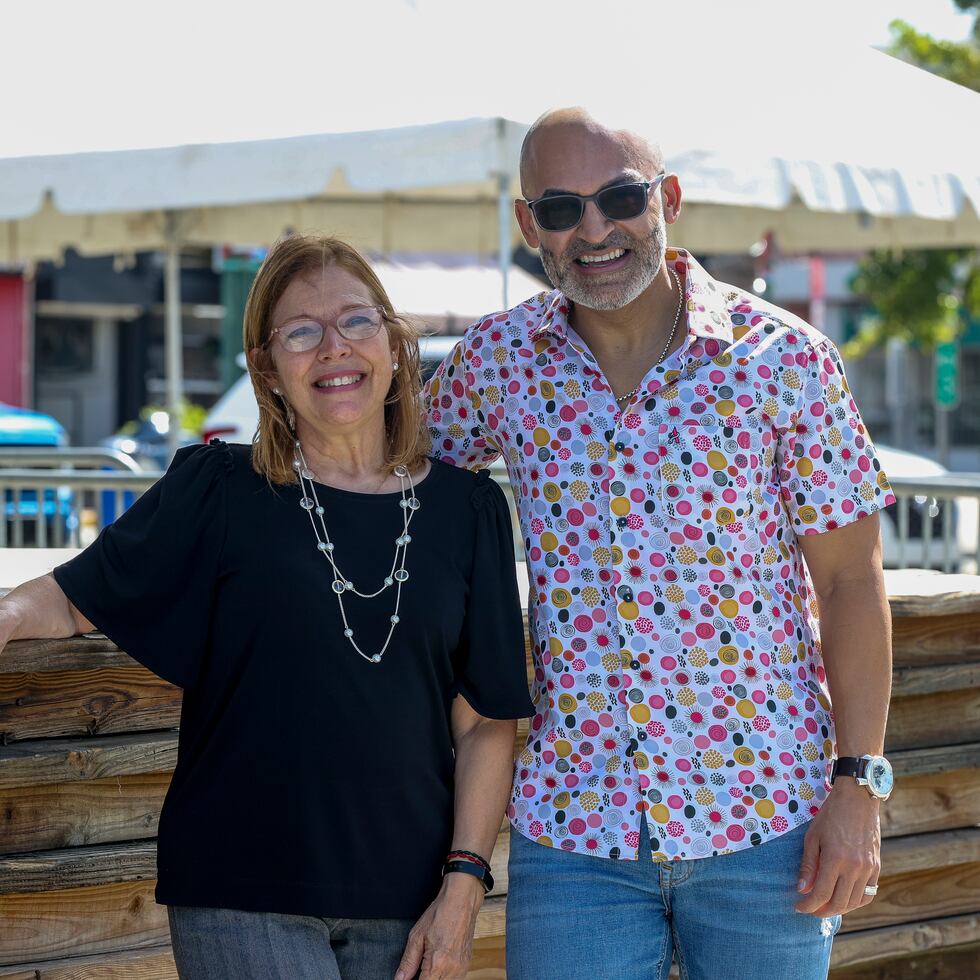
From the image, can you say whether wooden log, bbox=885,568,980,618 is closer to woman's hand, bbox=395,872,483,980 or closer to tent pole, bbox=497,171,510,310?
woman's hand, bbox=395,872,483,980

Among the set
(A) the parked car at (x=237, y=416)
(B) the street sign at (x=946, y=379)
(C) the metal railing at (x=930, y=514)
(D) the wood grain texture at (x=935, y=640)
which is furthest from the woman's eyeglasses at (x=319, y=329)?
(B) the street sign at (x=946, y=379)

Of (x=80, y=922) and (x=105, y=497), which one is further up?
(x=105, y=497)

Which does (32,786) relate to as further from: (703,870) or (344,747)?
(703,870)

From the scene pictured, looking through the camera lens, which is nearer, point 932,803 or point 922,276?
point 932,803

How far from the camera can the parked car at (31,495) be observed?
7434 mm

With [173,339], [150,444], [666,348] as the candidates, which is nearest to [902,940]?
[666,348]

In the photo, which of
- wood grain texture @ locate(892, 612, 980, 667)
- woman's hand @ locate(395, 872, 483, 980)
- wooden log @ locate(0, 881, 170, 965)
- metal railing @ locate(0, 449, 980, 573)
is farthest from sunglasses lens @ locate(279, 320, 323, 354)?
metal railing @ locate(0, 449, 980, 573)

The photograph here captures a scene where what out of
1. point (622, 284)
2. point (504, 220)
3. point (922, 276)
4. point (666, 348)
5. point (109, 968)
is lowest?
point (109, 968)

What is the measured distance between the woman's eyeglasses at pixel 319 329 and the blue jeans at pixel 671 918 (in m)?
0.93

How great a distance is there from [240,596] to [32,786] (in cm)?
98

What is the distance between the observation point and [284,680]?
2262 millimetres

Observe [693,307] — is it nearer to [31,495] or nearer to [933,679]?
[933,679]

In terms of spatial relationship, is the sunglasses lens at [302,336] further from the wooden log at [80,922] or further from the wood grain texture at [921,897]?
the wood grain texture at [921,897]

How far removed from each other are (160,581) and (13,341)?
27.5 m
